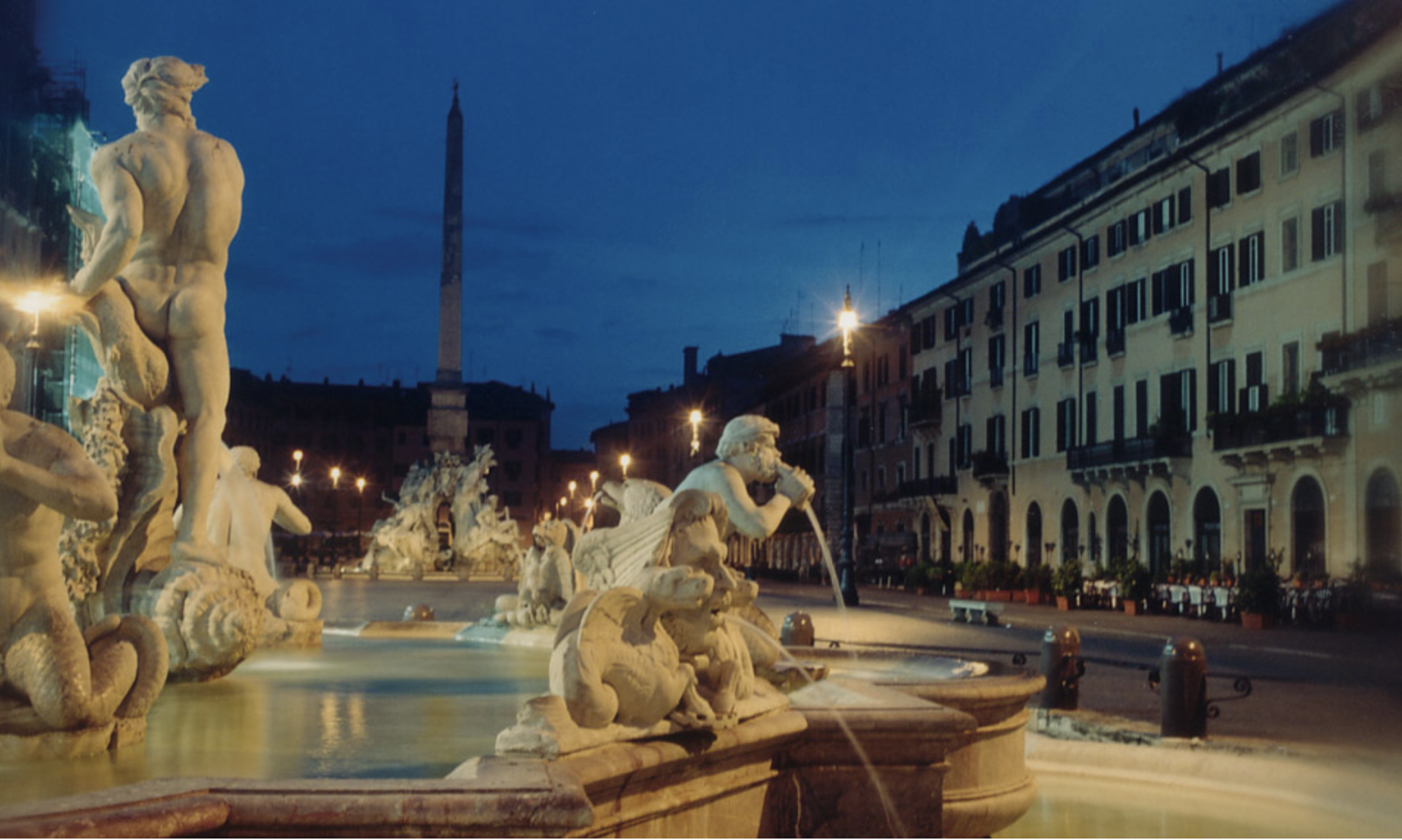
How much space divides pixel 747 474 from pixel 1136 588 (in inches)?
1099

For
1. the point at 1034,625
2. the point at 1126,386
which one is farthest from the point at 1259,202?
the point at 1034,625

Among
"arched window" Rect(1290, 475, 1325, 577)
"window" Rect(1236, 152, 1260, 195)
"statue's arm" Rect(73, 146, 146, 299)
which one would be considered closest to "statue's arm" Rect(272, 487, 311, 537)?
"statue's arm" Rect(73, 146, 146, 299)

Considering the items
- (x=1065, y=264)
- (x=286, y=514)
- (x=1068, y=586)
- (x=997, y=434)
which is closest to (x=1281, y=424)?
(x=1068, y=586)

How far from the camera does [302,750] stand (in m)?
5.00

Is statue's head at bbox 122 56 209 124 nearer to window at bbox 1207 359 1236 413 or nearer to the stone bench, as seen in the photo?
the stone bench

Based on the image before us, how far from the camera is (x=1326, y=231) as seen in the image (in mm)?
31750

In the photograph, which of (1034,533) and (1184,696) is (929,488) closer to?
(1034,533)

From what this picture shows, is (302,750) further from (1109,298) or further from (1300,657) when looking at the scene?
(1109,298)

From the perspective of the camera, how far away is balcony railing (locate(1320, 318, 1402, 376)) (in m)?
28.7

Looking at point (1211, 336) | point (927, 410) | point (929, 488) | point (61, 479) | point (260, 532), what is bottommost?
point (260, 532)

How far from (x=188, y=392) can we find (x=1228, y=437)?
32.2 meters

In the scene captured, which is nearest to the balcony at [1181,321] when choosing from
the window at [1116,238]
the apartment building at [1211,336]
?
the apartment building at [1211,336]

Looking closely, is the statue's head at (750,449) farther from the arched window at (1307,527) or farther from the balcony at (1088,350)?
the balcony at (1088,350)

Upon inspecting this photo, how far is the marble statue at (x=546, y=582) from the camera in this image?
10609 mm
